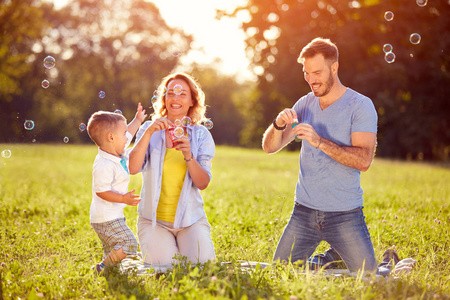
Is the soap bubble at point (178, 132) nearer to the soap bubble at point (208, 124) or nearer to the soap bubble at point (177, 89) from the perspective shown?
the soap bubble at point (177, 89)

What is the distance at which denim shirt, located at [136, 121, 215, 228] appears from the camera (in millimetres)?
4500

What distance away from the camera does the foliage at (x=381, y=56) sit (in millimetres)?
20531

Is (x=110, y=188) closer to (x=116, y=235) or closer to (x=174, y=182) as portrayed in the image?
(x=116, y=235)

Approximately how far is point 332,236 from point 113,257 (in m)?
2.14

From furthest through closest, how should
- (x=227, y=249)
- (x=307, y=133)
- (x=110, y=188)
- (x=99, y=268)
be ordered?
(x=227, y=249) → (x=110, y=188) → (x=99, y=268) → (x=307, y=133)

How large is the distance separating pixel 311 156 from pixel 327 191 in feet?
1.37

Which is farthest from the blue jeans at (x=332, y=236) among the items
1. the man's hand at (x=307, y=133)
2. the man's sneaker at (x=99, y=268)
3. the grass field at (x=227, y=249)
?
the man's sneaker at (x=99, y=268)

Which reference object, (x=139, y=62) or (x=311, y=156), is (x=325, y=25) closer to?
(x=311, y=156)

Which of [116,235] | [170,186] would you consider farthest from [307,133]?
[116,235]

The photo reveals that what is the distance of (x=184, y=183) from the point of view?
15.0ft

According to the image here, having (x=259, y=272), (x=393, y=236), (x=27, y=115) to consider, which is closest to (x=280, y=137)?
(x=259, y=272)

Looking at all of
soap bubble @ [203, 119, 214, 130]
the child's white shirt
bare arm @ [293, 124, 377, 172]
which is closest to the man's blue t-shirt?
bare arm @ [293, 124, 377, 172]

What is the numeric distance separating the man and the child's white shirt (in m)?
1.69

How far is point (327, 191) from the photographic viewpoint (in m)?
4.27
